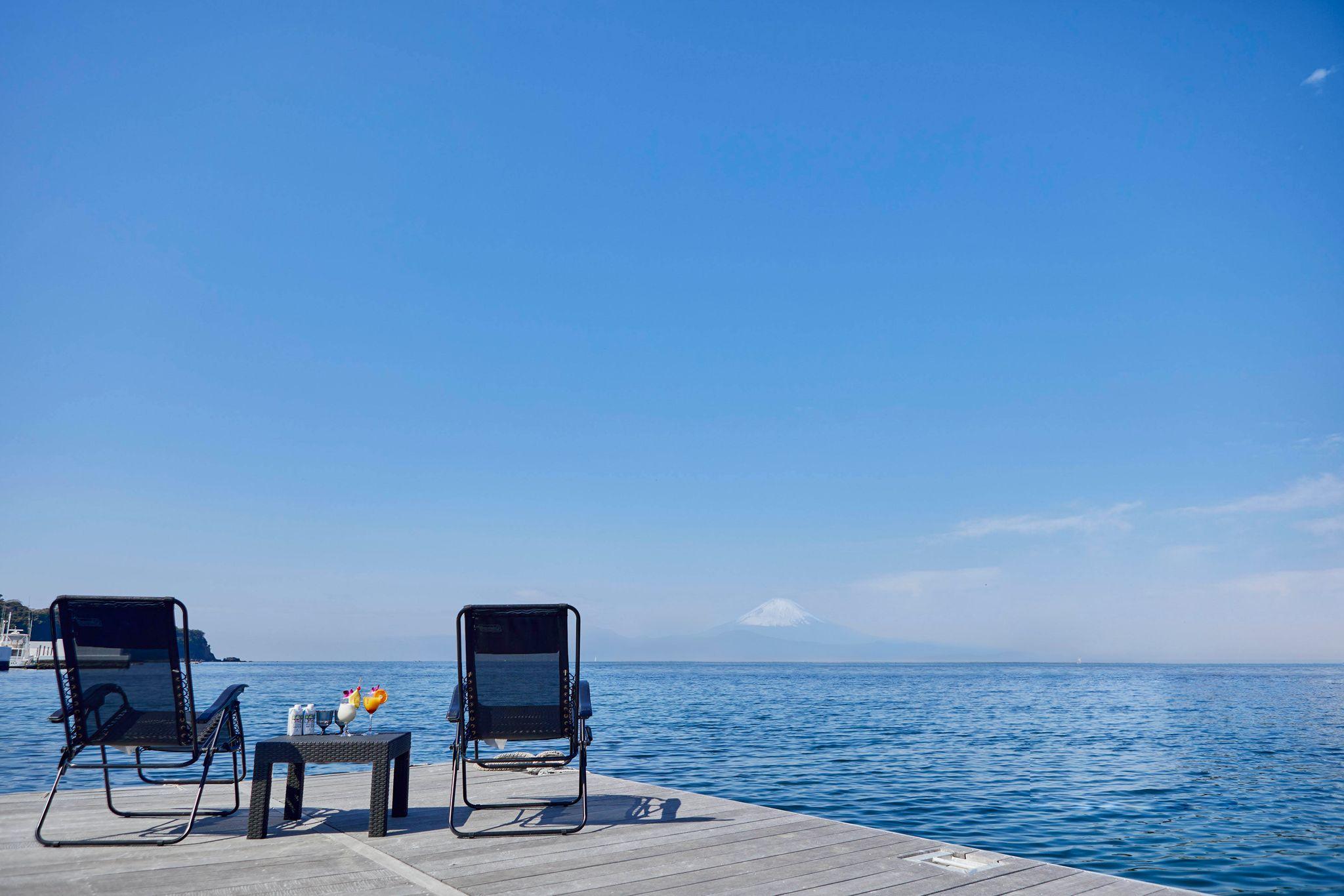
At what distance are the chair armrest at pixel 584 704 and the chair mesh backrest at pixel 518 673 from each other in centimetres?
10

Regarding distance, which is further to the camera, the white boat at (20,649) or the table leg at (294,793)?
the white boat at (20,649)

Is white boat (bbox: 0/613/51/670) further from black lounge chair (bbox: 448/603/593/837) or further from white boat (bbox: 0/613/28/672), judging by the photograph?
black lounge chair (bbox: 448/603/593/837)

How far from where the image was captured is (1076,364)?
42.6 meters

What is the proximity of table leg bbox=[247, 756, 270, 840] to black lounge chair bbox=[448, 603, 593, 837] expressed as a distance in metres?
0.94

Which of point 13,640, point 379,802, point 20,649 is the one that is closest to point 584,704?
point 379,802

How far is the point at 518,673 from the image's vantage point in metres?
4.72

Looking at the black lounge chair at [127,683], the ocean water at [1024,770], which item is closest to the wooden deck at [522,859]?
the black lounge chair at [127,683]

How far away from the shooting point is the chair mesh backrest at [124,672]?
167 inches

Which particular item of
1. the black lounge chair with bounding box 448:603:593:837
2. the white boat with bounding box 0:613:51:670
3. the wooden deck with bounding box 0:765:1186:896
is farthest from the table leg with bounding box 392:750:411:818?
the white boat with bounding box 0:613:51:670

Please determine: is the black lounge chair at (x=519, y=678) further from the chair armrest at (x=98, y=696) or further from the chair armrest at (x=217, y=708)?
the chair armrest at (x=98, y=696)

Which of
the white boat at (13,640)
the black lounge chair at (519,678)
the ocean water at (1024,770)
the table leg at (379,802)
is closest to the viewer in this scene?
the table leg at (379,802)

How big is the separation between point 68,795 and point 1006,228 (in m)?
36.3

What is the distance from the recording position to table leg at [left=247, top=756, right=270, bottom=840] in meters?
4.24

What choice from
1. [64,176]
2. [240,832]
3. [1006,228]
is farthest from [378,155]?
[1006,228]
